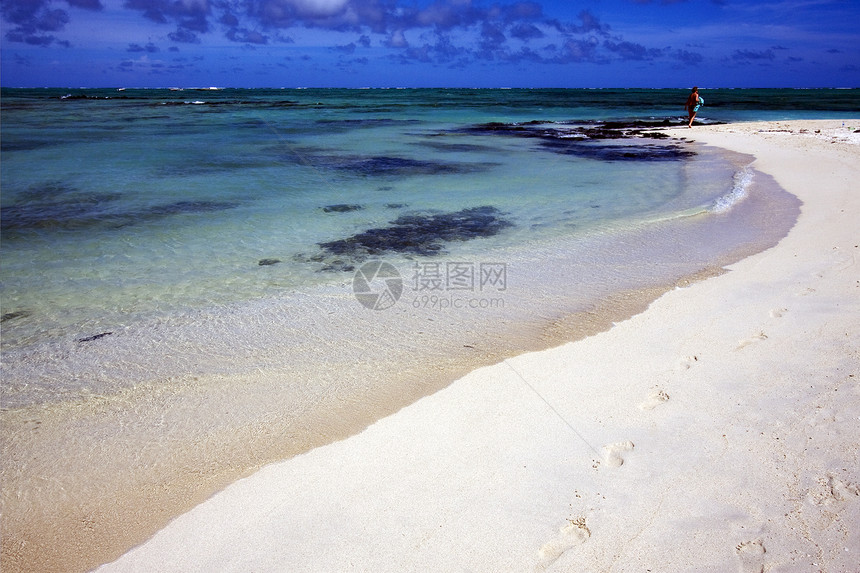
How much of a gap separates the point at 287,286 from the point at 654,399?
413 centimetres

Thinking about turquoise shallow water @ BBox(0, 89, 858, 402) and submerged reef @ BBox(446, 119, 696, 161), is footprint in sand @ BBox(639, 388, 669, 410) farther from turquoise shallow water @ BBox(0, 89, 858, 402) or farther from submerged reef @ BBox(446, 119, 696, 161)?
submerged reef @ BBox(446, 119, 696, 161)

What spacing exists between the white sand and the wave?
5138 millimetres

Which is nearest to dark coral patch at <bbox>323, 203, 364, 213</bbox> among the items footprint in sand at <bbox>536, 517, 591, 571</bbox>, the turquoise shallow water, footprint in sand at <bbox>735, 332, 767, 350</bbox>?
the turquoise shallow water

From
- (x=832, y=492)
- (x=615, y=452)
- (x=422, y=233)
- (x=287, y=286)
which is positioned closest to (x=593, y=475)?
(x=615, y=452)

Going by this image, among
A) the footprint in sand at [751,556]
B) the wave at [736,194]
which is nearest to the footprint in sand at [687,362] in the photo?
the footprint in sand at [751,556]

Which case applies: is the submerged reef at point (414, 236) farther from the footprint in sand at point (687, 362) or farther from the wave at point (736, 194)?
the footprint in sand at point (687, 362)

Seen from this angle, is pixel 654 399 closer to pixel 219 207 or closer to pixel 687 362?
pixel 687 362

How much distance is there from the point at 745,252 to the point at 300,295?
544 centimetres

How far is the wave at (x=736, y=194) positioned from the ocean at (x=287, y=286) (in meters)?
0.08

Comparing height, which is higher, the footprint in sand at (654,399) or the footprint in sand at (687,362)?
the footprint in sand at (687,362)

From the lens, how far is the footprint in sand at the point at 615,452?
2.84m

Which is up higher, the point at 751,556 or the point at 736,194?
the point at 736,194

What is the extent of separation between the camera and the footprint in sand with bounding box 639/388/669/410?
3.33m

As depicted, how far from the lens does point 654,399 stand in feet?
11.2
